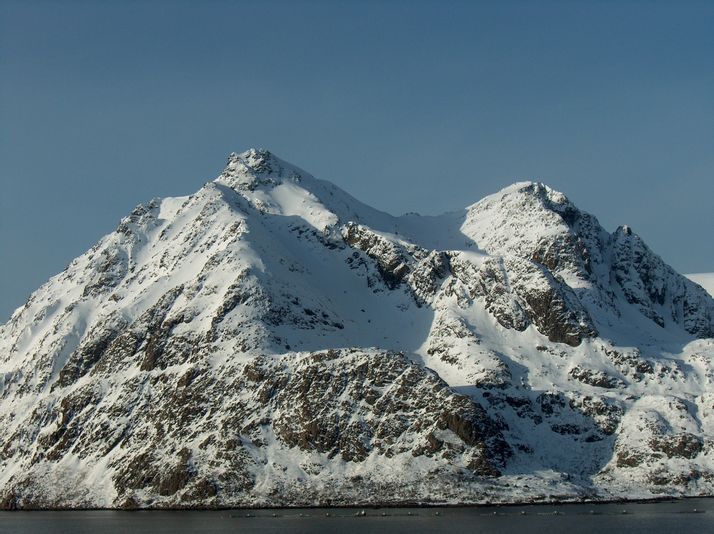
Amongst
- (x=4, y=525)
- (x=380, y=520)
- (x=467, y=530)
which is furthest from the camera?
(x=4, y=525)

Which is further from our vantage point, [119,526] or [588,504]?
[588,504]

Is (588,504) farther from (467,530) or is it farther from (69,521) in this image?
(69,521)

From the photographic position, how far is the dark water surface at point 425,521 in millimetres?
155125

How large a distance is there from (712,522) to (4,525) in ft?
391

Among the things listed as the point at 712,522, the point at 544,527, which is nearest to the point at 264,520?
the point at 544,527

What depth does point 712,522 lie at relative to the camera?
15475 cm

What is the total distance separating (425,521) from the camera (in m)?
172

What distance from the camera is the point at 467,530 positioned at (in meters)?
152

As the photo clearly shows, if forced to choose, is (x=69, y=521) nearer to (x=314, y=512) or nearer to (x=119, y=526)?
(x=119, y=526)

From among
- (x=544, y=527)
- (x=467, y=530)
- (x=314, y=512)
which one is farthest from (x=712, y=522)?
(x=314, y=512)

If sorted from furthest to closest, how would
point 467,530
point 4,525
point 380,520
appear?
point 4,525, point 380,520, point 467,530

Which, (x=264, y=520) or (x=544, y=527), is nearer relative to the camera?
(x=544, y=527)

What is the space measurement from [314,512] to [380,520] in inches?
900

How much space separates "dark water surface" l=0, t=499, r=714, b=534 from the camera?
15512cm
